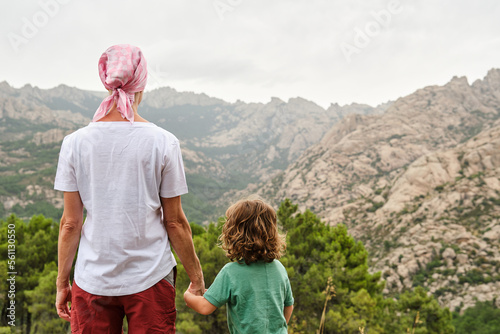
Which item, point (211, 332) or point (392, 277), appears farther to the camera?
point (392, 277)

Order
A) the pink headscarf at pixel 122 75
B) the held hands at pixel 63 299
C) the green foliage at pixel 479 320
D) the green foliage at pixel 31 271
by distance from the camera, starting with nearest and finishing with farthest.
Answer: the pink headscarf at pixel 122 75 → the held hands at pixel 63 299 → the green foliage at pixel 31 271 → the green foliage at pixel 479 320

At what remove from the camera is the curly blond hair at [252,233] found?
2.02 m

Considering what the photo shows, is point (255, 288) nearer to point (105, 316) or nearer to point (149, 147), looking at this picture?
point (105, 316)

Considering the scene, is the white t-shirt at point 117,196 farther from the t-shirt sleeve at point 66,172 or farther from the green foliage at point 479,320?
the green foliage at point 479,320

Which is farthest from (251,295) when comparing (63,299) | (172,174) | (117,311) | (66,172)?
(66,172)

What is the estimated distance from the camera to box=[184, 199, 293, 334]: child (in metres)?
2.01

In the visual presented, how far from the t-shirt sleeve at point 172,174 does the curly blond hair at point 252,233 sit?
449 mm

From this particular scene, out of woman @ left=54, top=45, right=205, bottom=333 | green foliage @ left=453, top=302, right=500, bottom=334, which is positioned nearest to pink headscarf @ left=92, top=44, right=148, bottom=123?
woman @ left=54, top=45, right=205, bottom=333

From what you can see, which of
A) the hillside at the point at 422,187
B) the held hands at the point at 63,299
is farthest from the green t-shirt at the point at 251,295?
the hillside at the point at 422,187

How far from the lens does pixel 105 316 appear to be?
173 cm

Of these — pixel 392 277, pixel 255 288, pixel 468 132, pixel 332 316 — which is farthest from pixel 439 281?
pixel 468 132

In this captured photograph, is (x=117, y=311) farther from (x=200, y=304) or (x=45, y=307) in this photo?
(x=45, y=307)

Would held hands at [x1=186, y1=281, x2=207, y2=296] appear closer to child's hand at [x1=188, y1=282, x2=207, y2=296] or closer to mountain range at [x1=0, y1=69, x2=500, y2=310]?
child's hand at [x1=188, y1=282, x2=207, y2=296]

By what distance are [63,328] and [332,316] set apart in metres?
10.2
